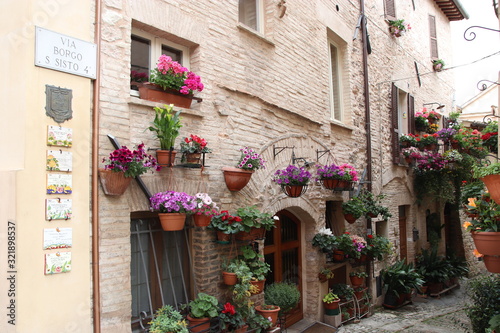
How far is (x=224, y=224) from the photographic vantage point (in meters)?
4.75

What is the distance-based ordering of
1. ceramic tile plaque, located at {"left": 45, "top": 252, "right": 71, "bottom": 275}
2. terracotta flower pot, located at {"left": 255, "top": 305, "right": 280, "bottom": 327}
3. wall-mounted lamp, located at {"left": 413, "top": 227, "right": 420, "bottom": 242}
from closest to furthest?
ceramic tile plaque, located at {"left": 45, "top": 252, "right": 71, "bottom": 275} → terracotta flower pot, located at {"left": 255, "top": 305, "right": 280, "bottom": 327} → wall-mounted lamp, located at {"left": 413, "top": 227, "right": 420, "bottom": 242}

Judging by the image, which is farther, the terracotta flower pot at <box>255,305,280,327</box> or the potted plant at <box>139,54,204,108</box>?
the terracotta flower pot at <box>255,305,280,327</box>

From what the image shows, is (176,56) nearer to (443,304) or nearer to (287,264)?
(287,264)

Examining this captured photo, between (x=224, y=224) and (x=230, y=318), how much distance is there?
42.0 inches

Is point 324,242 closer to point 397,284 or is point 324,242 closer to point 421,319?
point 421,319

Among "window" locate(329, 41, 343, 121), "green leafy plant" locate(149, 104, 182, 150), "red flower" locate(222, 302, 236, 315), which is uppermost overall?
"window" locate(329, 41, 343, 121)

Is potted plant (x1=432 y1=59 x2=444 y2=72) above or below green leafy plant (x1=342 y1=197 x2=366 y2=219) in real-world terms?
above

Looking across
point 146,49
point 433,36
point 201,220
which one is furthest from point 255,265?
point 433,36

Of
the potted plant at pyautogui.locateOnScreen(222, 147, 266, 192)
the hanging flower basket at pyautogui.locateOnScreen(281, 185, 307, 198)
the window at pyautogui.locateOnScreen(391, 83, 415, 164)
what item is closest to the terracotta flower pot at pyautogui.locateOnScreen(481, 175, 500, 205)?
the hanging flower basket at pyautogui.locateOnScreen(281, 185, 307, 198)

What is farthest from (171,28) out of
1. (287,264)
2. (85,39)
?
(287,264)

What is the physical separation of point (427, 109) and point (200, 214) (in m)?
10.7

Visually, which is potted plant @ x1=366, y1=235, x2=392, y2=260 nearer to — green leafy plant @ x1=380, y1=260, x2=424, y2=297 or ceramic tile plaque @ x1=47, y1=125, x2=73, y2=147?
green leafy plant @ x1=380, y1=260, x2=424, y2=297

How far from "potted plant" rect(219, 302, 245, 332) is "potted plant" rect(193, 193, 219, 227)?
0.99 meters

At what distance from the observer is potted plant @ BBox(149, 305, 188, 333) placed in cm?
399
